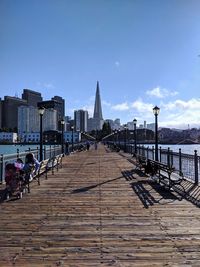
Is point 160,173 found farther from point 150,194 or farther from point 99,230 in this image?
point 99,230

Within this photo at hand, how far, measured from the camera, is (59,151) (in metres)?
37.0

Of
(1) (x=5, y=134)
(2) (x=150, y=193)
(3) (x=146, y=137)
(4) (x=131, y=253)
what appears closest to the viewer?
(4) (x=131, y=253)

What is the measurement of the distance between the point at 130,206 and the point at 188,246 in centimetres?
370

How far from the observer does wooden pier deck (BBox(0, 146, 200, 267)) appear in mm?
5539

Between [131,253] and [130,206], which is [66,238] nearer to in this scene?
[131,253]

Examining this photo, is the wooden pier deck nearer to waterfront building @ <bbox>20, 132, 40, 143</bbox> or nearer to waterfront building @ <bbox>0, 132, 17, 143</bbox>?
waterfront building @ <bbox>20, 132, 40, 143</bbox>

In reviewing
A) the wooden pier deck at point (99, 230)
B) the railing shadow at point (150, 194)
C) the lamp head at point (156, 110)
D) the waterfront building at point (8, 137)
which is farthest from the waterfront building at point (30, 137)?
the wooden pier deck at point (99, 230)

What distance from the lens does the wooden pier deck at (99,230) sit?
5.54 meters

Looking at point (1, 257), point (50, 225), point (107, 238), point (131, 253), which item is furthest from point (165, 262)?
point (50, 225)

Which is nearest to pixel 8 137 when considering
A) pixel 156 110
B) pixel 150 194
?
pixel 156 110

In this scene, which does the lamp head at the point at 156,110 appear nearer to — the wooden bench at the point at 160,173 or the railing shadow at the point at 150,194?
the wooden bench at the point at 160,173

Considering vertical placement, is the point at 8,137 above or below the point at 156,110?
above

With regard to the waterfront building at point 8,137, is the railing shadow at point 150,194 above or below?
below

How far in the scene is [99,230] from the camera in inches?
282
